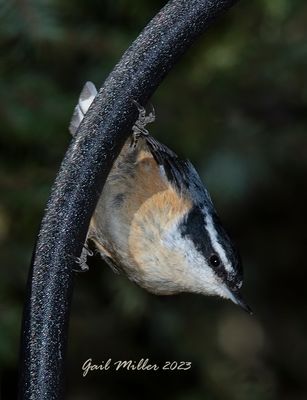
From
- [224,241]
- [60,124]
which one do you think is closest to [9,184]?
[60,124]

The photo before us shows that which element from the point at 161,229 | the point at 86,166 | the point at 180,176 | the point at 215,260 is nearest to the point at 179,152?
the point at 180,176

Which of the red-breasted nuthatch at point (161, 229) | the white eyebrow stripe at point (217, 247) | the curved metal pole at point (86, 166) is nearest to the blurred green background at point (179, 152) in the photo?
the red-breasted nuthatch at point (161, 229)

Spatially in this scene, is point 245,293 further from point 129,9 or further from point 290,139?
point 129,9

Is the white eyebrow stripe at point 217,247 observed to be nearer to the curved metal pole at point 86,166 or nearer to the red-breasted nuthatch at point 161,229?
the red-breasted nuthatch at point 161,229

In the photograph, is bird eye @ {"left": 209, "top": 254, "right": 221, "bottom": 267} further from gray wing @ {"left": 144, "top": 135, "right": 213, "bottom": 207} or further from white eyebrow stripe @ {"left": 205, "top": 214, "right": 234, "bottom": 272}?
gray wing @ {"left": 144, "top": 135, "right": 213, "bottom": 207}

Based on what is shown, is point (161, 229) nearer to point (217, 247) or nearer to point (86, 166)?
point (217, 247)

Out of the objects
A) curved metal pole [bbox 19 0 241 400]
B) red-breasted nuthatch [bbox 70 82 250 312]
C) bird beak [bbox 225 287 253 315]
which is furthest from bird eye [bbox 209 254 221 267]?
curved metal pole [bbox 19 0 241 400]

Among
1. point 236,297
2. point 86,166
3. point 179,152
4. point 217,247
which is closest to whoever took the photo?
point 86,166
